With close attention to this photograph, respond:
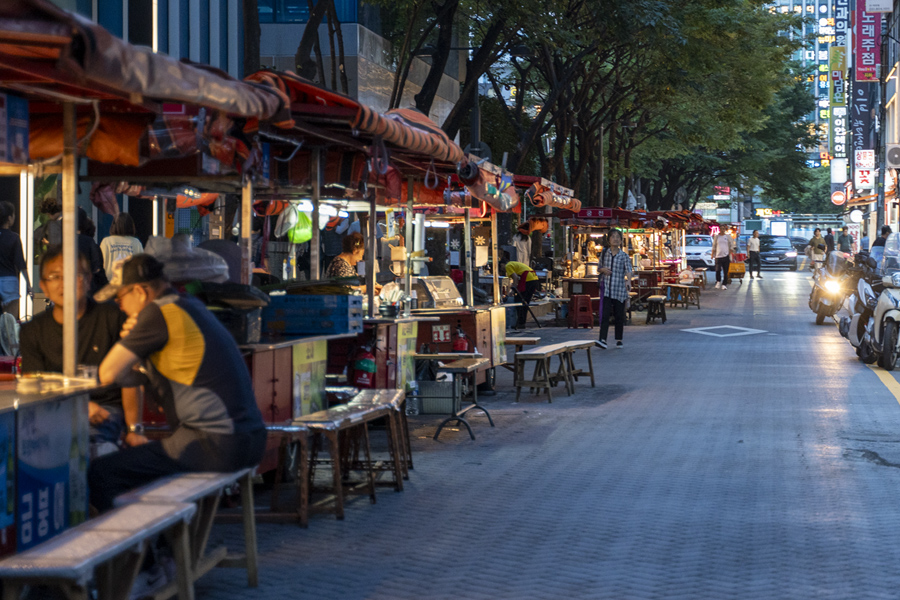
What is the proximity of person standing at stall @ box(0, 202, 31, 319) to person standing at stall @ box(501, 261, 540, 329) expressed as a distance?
42.9ft

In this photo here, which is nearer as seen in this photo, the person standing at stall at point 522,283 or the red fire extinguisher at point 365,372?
the red fire extinguisher at point 365,372

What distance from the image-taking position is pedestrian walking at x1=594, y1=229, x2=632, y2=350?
18203 millimetres

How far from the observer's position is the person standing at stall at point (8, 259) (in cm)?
1032

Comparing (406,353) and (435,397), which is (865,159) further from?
(406,353)

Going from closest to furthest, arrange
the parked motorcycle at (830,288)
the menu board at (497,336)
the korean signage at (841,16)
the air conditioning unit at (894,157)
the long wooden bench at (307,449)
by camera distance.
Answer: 1. the long wooden bench at (307,449)
2. the menu board at (497,336)
3. the parked motorcycle at (830,288)
4. the air conditioning unit at (894,157)
5. the korean signage at (841,16)

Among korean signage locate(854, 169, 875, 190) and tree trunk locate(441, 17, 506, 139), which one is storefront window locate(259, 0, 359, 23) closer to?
tree trunk locate(441, 17, 506, 139)

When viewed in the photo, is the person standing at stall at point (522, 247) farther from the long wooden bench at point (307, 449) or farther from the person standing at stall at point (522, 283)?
the long wooden bench at point (307, 449)

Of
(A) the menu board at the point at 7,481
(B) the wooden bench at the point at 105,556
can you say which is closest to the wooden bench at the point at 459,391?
(B) the wooden bench at the point at 105,556

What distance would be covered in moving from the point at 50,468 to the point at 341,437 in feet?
9.38

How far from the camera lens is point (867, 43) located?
48219 millimetres

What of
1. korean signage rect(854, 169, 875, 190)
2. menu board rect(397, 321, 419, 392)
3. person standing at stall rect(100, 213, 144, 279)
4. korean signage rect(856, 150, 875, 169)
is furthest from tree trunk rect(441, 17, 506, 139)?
korean signage rect(854, 169, 875, 190)

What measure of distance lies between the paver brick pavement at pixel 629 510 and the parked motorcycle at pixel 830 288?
825 cm

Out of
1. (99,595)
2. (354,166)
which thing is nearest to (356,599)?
(99,595)

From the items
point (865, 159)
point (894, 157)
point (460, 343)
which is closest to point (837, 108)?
point (865, 159)
